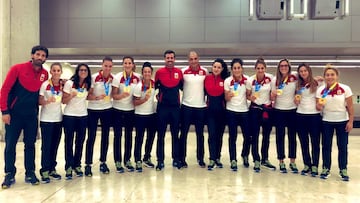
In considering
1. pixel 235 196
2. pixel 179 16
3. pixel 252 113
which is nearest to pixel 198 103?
pixel 252 113

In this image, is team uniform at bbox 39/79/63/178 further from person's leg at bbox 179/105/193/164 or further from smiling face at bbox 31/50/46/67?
person's leg at bbox 179/105/193/164

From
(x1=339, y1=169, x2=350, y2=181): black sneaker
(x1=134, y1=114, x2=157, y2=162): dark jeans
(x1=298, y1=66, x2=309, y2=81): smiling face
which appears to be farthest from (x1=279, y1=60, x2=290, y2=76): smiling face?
(x1=134, y1=114, x2=157, y2=162): dark jeans

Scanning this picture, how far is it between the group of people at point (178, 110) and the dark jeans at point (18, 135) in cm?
1

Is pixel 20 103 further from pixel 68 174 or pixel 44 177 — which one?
pixel 68 174

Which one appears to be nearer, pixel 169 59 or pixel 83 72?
pixel 83 72

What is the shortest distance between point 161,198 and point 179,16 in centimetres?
667

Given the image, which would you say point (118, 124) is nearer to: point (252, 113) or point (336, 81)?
point (252, 113)

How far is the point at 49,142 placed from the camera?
3.89m

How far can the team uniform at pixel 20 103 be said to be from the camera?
3.67 m

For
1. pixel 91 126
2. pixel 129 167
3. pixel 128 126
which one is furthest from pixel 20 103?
pixel 129 167

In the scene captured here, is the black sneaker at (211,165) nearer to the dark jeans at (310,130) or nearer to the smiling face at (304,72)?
the dark jeans at (310,130)

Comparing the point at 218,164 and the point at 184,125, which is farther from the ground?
the point at 184,125

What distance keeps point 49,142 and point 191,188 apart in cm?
Answer: 184

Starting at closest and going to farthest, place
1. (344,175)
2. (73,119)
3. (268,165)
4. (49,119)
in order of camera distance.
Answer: (49,119), (73,119), (344,175), (268,165)
